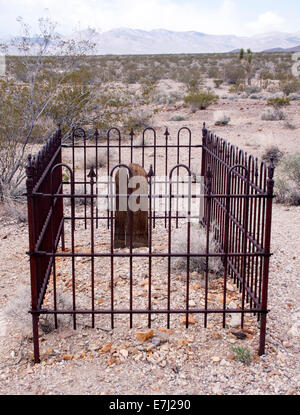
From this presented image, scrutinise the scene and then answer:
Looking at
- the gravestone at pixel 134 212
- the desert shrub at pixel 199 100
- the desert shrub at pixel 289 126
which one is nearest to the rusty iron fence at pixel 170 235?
the gravestone at pixel 134 212

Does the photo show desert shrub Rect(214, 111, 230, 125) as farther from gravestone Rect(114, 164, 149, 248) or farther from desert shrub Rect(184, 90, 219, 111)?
gravestone Rect(114, 164, 149, 248)

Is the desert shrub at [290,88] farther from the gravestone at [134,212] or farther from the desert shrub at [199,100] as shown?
the gravestone at [134,212]

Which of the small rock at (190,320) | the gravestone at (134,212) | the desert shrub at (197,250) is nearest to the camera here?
the small rock at (190,320)

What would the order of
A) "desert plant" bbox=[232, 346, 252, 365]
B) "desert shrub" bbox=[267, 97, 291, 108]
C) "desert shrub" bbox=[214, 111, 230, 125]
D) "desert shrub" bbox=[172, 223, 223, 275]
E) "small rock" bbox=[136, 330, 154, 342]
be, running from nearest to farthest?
"desert plant" bbox=[232, 346, 252, 365] < "small rock" bbox=[136, 330, 154, 342] < "desert shrub" bbox=[172, 223, 223, 275] < "desert shrub" bbox=[214, 111, 230, 125] < "desert shrub" bbox=[267, 97, 291, 108]

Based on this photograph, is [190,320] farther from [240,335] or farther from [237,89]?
[237,89]

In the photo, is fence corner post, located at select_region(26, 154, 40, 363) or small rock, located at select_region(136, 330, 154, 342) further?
small rock, located at select_region(136, 330, 154, 342)

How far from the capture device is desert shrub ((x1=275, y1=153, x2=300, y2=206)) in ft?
27.0

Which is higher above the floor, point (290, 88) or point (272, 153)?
point (290, 88)

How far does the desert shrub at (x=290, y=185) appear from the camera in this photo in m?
8.23

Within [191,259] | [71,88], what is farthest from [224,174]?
[71,88]

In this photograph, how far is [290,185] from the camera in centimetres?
888

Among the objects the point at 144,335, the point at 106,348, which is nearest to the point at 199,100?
the point at 144,335

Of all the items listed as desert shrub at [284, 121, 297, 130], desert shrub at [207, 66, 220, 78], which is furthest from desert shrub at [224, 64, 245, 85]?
desert shrub at [284, 121, 297, 130]

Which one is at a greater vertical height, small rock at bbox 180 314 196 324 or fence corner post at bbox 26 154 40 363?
fence corner post at bbox 26 154 40 363
